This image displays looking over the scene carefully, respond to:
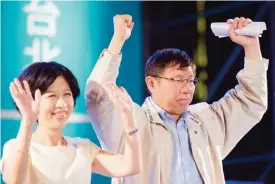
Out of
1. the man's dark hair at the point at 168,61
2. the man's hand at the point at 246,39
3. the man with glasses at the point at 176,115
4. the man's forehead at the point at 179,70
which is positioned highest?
the man's hand at the point at 246,39

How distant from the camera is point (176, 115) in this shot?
2131 mm

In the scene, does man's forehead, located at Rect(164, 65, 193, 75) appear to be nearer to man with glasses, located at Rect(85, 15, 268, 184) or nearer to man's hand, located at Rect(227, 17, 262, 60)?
man with glasses, located at Rect(85, 15, 268, 184)

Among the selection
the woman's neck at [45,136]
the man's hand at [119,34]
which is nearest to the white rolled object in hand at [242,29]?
the man's hand at [119,34]

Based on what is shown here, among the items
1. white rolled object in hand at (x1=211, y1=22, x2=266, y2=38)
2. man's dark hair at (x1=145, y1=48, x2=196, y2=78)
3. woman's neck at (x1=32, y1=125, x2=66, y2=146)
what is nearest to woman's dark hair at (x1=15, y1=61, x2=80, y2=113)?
woman's neck at (x1=32, y1=125, x2=66, y2=146)

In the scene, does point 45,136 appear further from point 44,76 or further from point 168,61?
point 168,61

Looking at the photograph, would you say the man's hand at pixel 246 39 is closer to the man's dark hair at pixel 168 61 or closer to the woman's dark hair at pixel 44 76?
the man's dark hair at pixel 168 61

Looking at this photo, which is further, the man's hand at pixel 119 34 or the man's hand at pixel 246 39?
the man's hand at pixel 246 39

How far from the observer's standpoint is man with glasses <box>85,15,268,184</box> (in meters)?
2.01

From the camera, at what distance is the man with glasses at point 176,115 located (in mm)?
2008

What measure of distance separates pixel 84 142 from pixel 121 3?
3.94ft

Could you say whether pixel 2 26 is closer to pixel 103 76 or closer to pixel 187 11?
pixel 103 76

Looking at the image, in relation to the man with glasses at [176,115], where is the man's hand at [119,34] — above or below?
above

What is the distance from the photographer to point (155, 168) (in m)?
2.00

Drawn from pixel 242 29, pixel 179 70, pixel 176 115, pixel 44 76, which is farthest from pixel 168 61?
pixel 44 76
